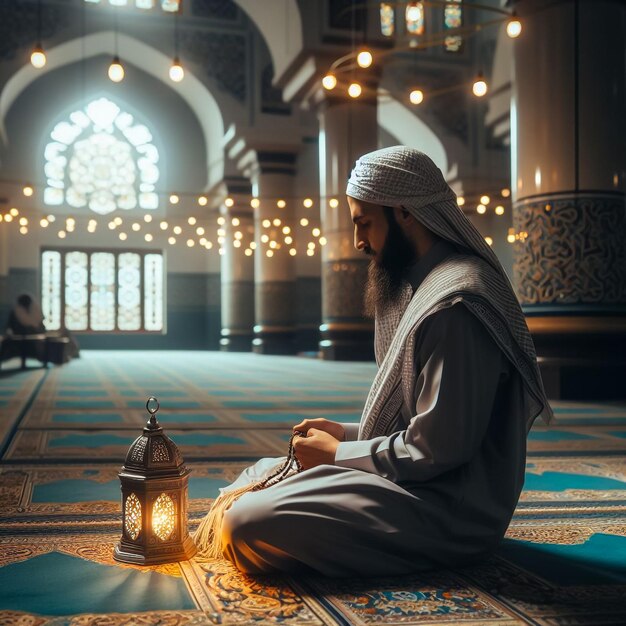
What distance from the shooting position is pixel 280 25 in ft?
31.4

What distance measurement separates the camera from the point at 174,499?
177 centimetres

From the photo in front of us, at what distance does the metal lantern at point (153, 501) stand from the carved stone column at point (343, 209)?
763 centimetres

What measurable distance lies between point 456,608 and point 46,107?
14360 mm

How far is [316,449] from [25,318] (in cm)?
919

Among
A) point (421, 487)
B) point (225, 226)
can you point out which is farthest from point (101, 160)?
point (421, 487)

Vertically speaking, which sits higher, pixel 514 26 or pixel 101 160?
pixel 101 160

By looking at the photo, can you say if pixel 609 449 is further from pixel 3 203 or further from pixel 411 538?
pixel 3 203

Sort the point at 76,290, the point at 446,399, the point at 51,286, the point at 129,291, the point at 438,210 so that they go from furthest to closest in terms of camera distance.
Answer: the point at 129,291 → the point at 76,290 → the point at 51,286 → the point at 438,210 → the point at 446,399

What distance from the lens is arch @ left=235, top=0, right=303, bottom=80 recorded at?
9062 millimetres

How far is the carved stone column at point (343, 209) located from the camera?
31.1ft

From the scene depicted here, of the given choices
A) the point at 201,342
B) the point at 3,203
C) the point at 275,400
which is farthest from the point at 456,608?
the point at 201,342

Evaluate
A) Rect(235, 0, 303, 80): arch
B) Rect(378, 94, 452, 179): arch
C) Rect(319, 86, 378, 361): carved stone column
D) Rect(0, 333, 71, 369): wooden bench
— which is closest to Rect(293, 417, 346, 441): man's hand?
Rect(319, 86, 378, 361): carved stone column

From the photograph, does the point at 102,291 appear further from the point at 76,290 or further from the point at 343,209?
the point at 343,209

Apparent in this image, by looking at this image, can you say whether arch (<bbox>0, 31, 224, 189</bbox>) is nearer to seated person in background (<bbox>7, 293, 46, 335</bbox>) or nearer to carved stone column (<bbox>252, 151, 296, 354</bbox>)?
carved stone column (<bbox>252, 151, 296, 354</bbox>)
